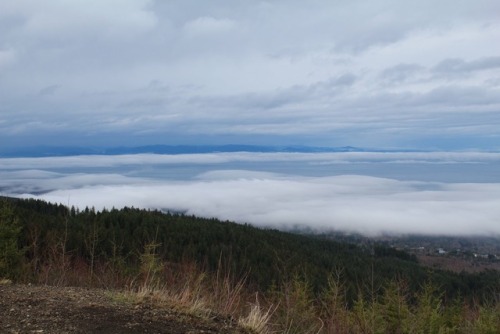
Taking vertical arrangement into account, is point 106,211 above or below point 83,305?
below

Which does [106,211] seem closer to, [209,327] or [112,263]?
[112,263]

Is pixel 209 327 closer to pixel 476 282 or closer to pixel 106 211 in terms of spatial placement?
pixel 106 211

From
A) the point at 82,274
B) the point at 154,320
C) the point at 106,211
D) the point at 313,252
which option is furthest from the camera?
the point at 313,252

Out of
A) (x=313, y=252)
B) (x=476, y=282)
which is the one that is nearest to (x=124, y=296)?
(x=313, y=252)

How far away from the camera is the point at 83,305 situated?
6.24 meters

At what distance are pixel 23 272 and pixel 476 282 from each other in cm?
8993

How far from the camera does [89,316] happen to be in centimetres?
582

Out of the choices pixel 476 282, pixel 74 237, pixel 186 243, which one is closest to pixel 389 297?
pixel 74 237

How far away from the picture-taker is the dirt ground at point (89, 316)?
5.51m

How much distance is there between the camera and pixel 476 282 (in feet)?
285

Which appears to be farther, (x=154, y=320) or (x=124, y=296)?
(x=124, y=296)

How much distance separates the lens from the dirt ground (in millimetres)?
5508

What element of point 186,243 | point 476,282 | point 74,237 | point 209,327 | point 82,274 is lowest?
point 476,282

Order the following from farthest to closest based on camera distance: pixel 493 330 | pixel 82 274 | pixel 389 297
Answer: pixel 389 297 → pixel 493 330 → pixel 82 274
